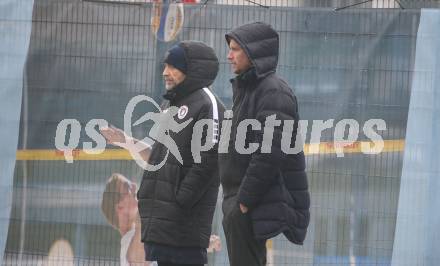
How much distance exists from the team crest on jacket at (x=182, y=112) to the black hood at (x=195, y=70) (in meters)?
0.09

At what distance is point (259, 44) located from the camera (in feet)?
17.3

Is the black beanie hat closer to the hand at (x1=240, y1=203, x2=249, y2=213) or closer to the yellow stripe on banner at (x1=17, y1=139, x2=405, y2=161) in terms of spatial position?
the hand at (x1=240, y1=203, x2=249, y2=213)

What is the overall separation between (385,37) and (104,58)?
232cm

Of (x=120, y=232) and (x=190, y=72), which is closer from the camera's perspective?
(x=190, y=72)

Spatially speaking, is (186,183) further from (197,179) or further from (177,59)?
(177,59)

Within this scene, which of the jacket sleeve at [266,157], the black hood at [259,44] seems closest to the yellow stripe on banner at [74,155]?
the black hood at [259,44]

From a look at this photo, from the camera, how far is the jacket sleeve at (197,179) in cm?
557

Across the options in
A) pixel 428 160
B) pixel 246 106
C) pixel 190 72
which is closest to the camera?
pixel 246 106

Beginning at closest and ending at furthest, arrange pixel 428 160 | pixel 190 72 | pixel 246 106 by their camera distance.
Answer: pixel 246 106 < pixel 190 72 < pixel 428 160

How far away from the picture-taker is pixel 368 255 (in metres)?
7.73

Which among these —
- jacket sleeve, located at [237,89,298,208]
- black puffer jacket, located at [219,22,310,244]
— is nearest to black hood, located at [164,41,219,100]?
black puffer jacket, located at [219,22,310,244]

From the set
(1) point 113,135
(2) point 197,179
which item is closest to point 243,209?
(2) point 197,179

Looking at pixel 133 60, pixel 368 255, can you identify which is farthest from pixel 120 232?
pixel 368 255

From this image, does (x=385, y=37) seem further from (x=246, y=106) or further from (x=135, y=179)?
(x=246, y=106)
